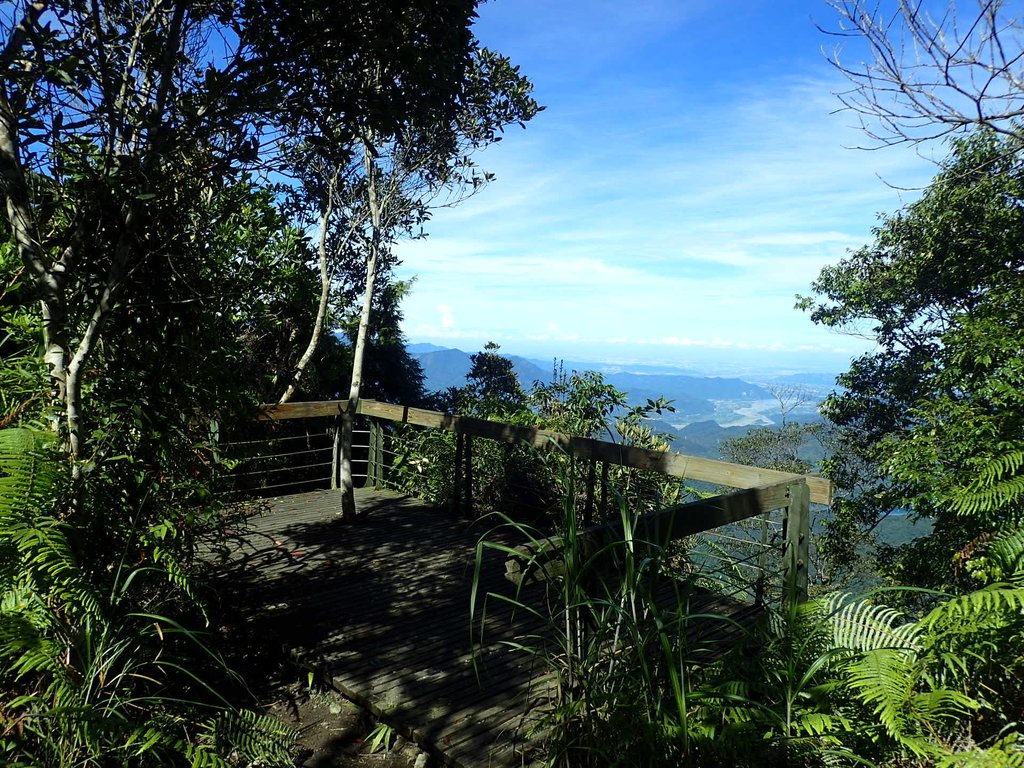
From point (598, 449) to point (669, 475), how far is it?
1.57ft

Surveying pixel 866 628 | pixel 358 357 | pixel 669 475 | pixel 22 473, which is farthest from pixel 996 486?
pixel 358 357

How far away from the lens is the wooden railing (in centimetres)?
231

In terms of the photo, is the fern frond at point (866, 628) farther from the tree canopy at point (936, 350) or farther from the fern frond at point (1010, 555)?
the tree canopy at point (936, 350)

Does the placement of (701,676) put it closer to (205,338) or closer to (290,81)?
(205,338)

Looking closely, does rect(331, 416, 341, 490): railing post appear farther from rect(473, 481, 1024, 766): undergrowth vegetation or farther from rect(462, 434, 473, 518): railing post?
rect(473, 481, 1024, 766): undergrowth vegetation

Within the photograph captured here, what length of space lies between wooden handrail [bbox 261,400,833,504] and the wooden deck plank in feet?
2.84

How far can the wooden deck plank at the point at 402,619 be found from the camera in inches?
103

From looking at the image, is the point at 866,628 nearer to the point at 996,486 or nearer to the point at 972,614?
the point at 972,614

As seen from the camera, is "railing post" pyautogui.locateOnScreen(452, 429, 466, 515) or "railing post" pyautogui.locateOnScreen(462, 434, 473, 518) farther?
"railing post" pyautogui.locateOnScreen(452, 429, 466, 515)

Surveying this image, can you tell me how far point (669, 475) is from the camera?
3.91m

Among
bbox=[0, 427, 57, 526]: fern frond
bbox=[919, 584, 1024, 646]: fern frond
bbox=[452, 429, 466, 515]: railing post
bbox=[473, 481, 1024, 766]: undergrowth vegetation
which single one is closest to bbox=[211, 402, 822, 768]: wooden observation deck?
bbox=[473, 481, 1024, 766]: undergrowth vegetation

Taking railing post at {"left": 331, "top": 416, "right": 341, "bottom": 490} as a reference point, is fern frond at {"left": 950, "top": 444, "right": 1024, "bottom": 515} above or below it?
above

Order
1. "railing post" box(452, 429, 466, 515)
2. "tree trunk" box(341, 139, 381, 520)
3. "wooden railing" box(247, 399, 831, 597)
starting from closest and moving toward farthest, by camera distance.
Answer: 1. "wooden railing" box(247, 399, 831, 597)
2. "tree trunk" box(341, 139, 381, 520)
3. "railing post" box(452, 429, 466, 515)

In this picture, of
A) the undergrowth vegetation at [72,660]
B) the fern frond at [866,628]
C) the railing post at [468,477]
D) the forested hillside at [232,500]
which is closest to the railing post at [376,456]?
the railing post at [468,477]
